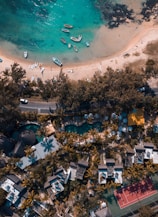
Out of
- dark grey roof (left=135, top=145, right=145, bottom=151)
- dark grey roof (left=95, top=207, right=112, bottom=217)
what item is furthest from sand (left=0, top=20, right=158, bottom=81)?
dark grey roof (left=95, top=207, right=112, bottom=217)

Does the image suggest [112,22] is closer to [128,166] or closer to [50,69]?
[50,69]

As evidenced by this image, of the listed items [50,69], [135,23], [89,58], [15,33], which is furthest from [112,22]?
[15,33]

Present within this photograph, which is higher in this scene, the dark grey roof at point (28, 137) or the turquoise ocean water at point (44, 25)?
the turquoise ocean water at point (44, 25)

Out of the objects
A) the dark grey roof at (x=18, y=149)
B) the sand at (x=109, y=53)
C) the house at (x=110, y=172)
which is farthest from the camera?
the sand at (x=109, y=53)

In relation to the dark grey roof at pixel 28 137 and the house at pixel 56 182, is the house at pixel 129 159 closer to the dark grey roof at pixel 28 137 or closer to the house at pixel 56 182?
the house at pixel 56 182

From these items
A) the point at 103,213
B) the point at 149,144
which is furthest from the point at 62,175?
the point at 149,144

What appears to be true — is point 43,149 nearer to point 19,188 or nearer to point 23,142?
point 23,142

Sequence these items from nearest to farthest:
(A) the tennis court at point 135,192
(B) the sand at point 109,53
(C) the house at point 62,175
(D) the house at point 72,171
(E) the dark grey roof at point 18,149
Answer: (E) the dark grey roof at point 18,149 → (C) the house at point 62,175 → (D) the house at point 72,171 → (A) the tennis court at point 135,192 → (B) the sand at point 109,53

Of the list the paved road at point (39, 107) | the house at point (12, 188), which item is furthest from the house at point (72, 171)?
the paved road at point (39, 107)
